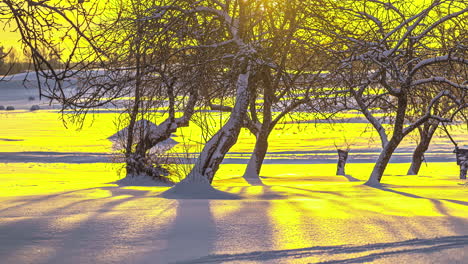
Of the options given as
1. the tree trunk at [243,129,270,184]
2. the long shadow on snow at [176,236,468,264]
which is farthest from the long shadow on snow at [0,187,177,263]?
the tree trunk at [243,129,270,184]

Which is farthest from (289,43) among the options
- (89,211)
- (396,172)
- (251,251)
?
(396,172)

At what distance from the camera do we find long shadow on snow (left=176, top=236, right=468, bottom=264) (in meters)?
5.17

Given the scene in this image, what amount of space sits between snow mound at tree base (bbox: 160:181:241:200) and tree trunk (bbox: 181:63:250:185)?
200 cm

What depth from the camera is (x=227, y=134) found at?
11.9 meters

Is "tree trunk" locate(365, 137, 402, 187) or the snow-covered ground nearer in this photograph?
the snow-covered ground

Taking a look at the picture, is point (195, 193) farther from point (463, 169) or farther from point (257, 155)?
point (463, 169)

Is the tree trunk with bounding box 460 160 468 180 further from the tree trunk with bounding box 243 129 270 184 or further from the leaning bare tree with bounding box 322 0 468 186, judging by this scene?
the tree trunk with bounding box 243 129 270 184

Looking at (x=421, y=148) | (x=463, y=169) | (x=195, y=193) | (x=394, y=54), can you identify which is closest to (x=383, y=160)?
(x=394, y=54)

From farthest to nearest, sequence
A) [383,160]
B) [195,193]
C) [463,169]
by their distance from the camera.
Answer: [463,169]
[383,160]
[195,193]

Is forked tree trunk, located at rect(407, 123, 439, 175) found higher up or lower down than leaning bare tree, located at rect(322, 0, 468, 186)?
lower down

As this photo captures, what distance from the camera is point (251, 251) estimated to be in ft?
17.6

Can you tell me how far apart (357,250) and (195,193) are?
4.07 metres

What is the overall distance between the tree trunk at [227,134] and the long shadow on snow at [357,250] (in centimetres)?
614

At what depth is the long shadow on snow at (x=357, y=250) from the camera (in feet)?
17.0
